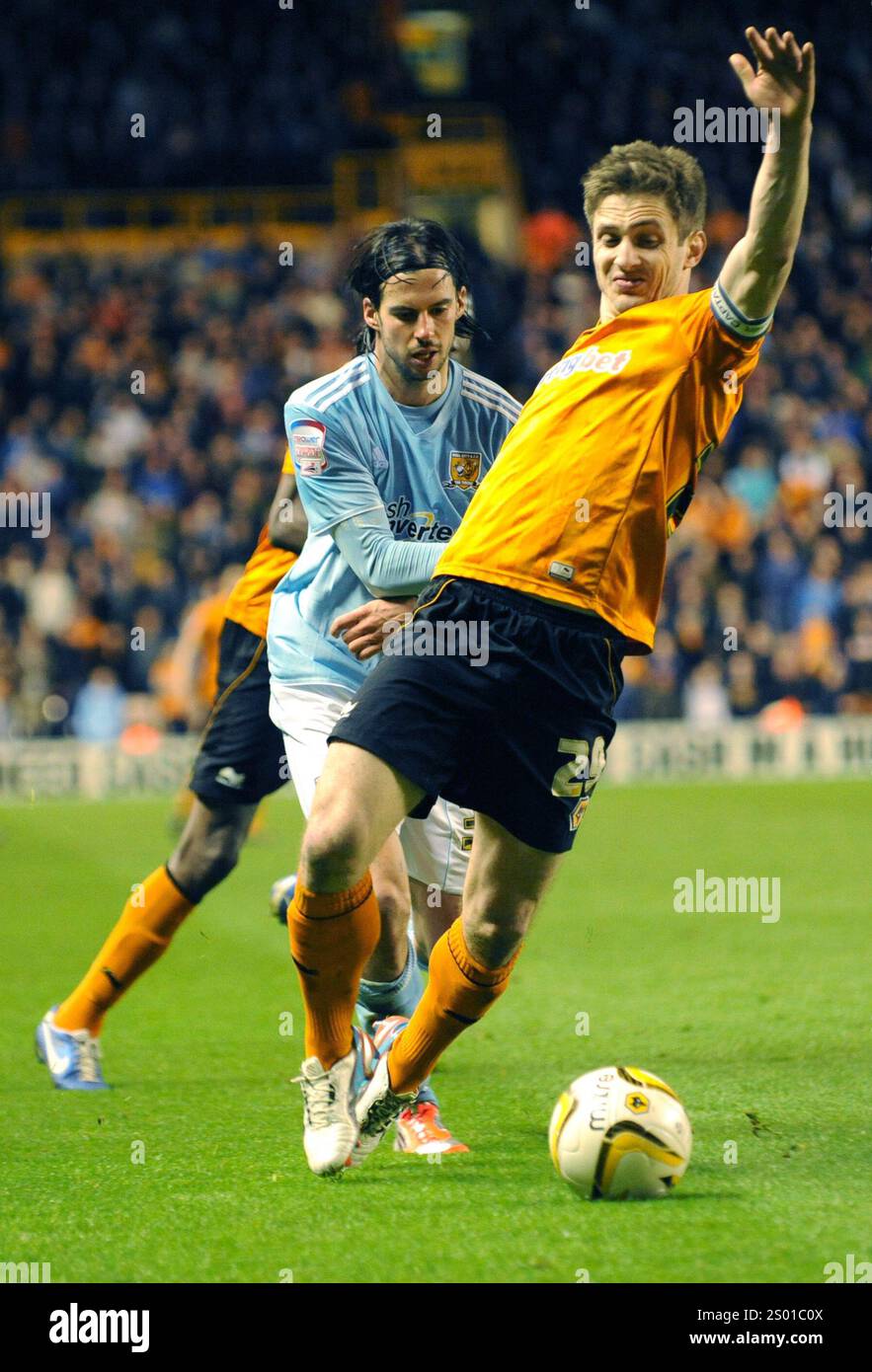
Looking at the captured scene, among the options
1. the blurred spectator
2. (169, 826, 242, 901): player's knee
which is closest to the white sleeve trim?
(169, 826, 242, 901): player's knee

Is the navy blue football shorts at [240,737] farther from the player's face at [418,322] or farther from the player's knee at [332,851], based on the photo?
the player's knee at [332,851]

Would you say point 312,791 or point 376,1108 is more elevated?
point 312,791

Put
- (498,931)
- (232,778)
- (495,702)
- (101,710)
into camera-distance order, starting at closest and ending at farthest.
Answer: (495,702), (498,931), (232,778), (101,710)

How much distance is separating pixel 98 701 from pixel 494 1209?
1356cm

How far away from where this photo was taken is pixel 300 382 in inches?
820

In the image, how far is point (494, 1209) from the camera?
4.14 m

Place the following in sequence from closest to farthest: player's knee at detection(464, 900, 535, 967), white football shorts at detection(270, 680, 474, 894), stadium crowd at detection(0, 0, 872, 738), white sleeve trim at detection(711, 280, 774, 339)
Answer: white sleeve trim at detection(711, 280, 774, 339) → player's knee at detection(464, 900, 535, 967) → white football shorts at detection(270, 680, 474, 894) → stadium crowd at detection(0, 0, 872, 738)

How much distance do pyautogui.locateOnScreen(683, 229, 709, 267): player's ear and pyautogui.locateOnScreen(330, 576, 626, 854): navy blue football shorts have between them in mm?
939

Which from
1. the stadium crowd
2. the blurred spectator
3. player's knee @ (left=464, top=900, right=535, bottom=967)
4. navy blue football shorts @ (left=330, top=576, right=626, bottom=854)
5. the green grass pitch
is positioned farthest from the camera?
the stadium crowd

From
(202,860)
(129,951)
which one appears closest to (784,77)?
(202,860)

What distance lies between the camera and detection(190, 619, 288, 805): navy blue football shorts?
19.7ft

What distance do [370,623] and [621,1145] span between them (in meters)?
1.42

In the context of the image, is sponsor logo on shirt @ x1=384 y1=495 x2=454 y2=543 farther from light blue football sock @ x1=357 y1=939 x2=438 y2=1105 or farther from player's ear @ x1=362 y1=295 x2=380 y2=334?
light blue football sock @ x1=357 y1=939 x2=438 y2=1105

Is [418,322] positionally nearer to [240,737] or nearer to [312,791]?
[312,791]
